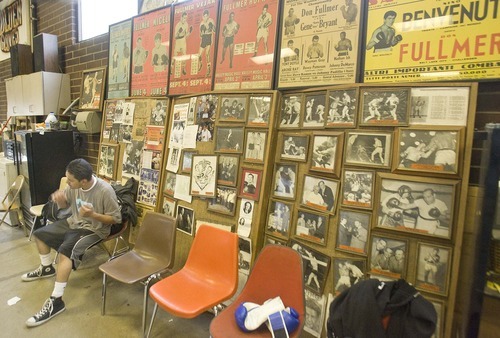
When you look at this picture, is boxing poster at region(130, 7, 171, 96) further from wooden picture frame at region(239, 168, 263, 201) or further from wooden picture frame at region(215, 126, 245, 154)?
wooden picture frame at region(239, 168, 263, 201)

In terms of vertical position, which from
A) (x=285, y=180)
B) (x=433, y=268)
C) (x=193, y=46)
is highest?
(x=193, y=46)

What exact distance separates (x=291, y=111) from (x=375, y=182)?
750 mm

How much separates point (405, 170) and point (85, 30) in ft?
14.8

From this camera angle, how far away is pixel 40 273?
2.80 metres

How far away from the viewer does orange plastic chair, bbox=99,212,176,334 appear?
2064 millimetres

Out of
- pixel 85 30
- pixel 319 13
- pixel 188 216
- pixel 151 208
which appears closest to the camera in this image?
pixel 319 13

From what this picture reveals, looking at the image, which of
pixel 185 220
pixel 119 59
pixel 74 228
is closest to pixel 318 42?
pixel 185 220

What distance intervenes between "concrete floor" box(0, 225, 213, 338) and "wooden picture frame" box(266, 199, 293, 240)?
0.94 meters

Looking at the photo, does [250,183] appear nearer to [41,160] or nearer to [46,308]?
[46,308]

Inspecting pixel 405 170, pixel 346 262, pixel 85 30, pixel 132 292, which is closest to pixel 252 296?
pixel 346 262

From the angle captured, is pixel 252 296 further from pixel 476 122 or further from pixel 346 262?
pixel 476 122

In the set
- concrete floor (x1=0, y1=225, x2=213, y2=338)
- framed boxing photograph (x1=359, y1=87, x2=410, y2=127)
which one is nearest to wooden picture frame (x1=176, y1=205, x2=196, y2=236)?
concrete floor (x1=0, y1=225, x2=213, y2=338)

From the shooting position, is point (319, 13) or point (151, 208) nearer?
point (319, 13)

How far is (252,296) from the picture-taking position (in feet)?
5.71
